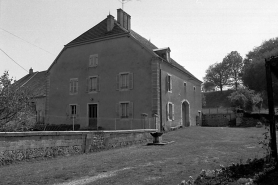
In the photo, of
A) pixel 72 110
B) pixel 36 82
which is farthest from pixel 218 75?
pixel 72 110

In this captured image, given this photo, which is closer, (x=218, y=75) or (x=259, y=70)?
(x=259, y=70)

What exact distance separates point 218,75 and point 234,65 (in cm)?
547

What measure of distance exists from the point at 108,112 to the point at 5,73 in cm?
1147

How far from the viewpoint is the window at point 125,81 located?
2127cm

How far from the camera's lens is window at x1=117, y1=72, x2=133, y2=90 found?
21.3m

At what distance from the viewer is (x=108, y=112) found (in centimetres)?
2205

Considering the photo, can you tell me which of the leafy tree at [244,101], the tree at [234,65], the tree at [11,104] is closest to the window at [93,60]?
the tree at [11,104]

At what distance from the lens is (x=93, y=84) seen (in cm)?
2327

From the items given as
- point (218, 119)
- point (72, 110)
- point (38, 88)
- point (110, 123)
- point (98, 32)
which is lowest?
point (110, 123)

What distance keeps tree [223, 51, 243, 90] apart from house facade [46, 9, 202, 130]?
40858 mm

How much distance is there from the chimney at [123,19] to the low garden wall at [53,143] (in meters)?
13.3

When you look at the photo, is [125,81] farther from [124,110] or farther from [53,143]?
[53,143]

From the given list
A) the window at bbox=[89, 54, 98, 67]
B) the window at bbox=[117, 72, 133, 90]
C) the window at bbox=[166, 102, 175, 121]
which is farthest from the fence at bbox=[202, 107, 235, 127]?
the window at bbox=[89, 54, 98, 67]

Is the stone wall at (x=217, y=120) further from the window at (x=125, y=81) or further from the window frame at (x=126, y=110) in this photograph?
the window at (x=125, y=81)
